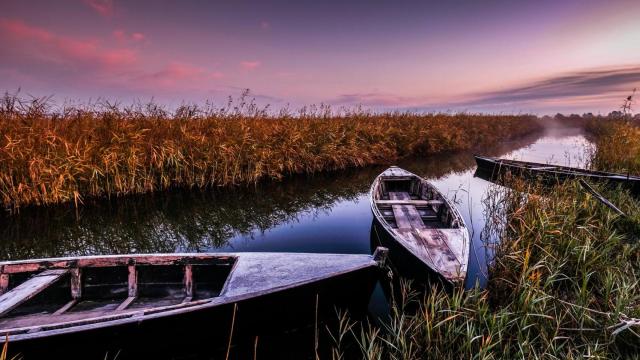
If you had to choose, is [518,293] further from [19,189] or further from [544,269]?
[19,189]

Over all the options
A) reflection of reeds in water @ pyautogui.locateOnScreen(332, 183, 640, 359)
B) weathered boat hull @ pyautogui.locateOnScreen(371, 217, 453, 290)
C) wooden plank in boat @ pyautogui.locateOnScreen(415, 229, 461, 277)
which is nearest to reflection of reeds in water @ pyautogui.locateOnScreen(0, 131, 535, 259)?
weathered boat hull @ pyautogui.locateOnScreen(371, 217, 453, 290)

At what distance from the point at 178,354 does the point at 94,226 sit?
18.0ft

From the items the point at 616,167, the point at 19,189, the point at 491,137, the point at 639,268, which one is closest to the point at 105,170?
the point at 19,189

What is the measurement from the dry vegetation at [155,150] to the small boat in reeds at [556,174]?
14.1 ft

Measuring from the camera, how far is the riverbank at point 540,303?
9.13 ft

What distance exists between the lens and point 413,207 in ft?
22.6

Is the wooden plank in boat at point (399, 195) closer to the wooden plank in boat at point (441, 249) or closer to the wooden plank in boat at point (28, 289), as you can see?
the wooden plank in boat at point (441, 249)

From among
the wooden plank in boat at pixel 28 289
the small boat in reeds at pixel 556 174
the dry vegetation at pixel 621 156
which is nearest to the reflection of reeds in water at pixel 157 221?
the wooden plank in boat at pixel 28 289

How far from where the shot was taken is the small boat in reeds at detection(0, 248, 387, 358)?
9.48 ft

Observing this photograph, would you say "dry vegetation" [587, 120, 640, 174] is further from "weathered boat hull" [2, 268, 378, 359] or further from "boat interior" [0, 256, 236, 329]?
"boat interior" [0, 256, 236, 329]

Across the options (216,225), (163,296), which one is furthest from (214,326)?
(216,225)

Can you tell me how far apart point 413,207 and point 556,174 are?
4787 millimetres

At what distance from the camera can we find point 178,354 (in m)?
3.26

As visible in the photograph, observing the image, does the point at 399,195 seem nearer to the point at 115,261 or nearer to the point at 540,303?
the point at 540,303
